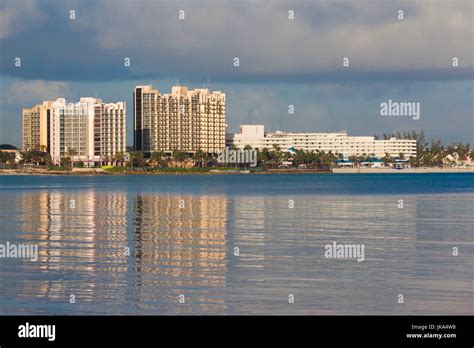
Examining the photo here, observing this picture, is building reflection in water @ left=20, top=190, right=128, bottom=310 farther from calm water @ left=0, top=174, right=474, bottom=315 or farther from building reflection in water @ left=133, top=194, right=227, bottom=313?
building reflection in water @ left=133, top=194, right=227, bottom=313

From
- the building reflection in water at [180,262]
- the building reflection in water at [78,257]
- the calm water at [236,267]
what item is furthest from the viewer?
Answer: the building reflection in water at [78,257]

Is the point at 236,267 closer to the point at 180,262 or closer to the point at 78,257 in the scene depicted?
the point at 180,262

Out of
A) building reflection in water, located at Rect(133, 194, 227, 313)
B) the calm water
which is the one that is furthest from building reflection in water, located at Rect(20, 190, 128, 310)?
building reflection in water, located at Rect(133, 194, 227, 313)

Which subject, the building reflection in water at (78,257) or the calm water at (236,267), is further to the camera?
the building reflection in water at (78,257)

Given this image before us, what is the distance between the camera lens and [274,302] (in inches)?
826

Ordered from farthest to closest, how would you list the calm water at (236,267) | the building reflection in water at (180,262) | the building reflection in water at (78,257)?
the building reflection in water at (78,257), the building reflection in water at (180,262), the calm water at (236,267)

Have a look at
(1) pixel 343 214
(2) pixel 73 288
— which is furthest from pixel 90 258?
(1) pixel 343 214

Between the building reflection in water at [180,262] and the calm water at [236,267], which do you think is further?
the building reflection in water at [180,262]

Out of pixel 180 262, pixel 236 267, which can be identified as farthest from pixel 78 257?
pixel 236 267

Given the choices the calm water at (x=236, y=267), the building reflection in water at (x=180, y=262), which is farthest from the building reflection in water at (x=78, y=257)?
the building reflection in water at (x=180, y=262)

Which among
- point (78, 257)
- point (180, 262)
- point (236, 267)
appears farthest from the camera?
point (78, 257)

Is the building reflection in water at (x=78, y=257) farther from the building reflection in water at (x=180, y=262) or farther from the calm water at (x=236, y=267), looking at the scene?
the building reflection in water at (x=180, y=262)
